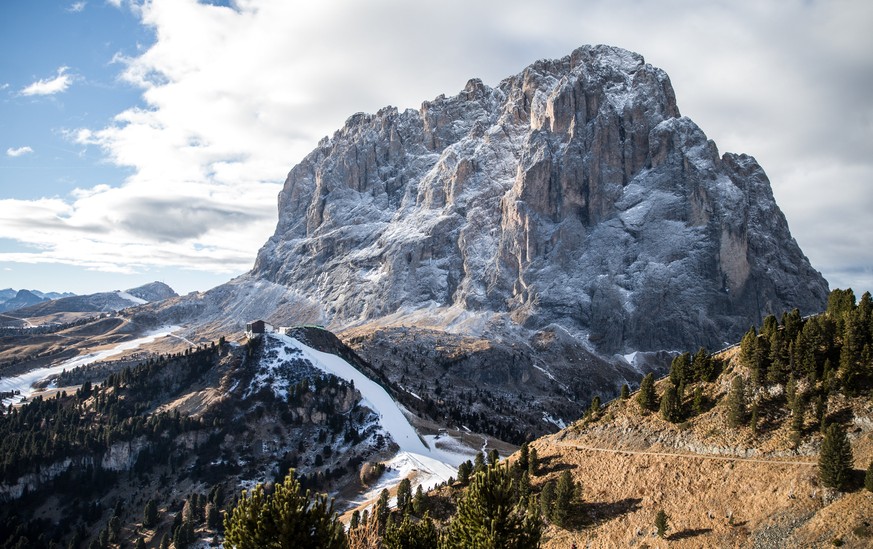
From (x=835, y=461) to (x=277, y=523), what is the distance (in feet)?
133

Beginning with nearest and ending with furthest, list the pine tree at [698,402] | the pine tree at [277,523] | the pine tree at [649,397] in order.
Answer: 1. the pine tree at [277,523]
2. the pine tree at [698,402]
3. the pine tree at [649,397]

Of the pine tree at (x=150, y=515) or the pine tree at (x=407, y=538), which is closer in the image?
the pine tree at (x=407, y=538)

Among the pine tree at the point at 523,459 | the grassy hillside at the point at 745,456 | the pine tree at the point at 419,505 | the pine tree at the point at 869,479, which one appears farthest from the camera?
the pine tree at the point at 523,459

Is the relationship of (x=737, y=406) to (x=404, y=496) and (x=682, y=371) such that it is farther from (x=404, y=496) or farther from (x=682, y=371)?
(x=404, y=496)

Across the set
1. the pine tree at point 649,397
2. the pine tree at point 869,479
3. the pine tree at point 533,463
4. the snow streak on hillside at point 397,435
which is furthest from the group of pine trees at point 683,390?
the snow streak on hillside at point 397,435

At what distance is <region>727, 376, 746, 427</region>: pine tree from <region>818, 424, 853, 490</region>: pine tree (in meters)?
9.50

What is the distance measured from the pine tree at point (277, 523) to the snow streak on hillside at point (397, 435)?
66.9 m

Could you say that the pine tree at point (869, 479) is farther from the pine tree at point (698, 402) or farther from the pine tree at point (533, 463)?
the pine tree at point (533, 463)

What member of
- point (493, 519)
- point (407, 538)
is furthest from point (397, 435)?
point (493, 519)

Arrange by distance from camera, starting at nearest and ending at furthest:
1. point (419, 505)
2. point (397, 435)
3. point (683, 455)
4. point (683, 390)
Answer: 1. point (683, 455)
2. point (683, 390)
3. point (419, 505)
4. point (397, 435)

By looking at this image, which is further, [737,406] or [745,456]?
[737,406]

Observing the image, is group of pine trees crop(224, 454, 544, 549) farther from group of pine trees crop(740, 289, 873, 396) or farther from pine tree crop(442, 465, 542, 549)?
group of pine trees crop(740, 289, 873, 396)

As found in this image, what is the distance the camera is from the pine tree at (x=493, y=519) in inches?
1177

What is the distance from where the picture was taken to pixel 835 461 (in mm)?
43062
